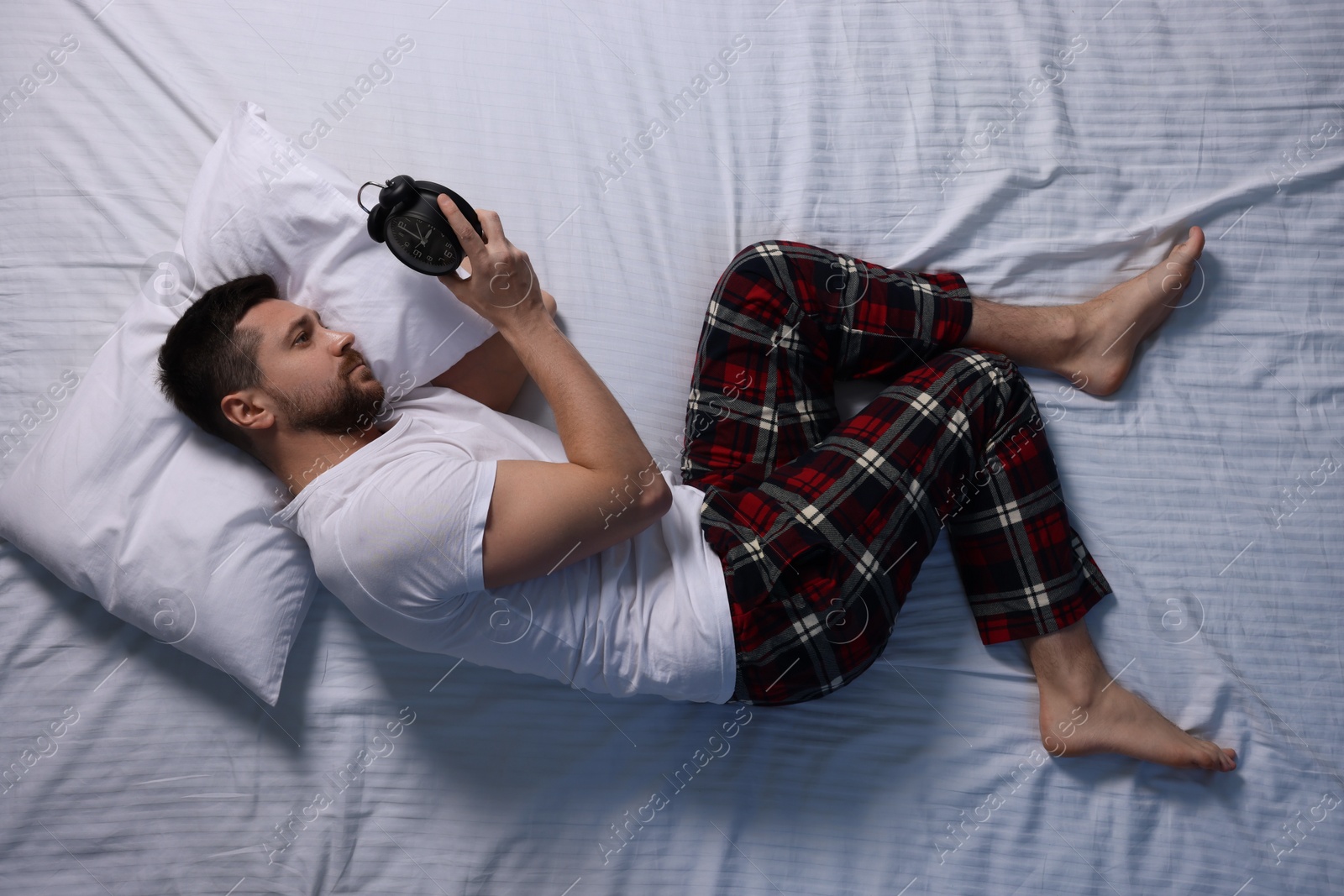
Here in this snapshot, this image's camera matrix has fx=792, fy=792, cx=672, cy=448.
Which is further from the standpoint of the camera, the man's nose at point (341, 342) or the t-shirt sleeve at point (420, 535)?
the man's nose at point (341, 342)

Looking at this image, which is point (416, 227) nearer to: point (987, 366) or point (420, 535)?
point (420, 535)

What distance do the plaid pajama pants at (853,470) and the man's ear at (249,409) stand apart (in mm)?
524

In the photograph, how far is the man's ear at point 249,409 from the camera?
3.03ft

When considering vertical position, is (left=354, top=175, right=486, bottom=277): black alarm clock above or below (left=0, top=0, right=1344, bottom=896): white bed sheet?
above

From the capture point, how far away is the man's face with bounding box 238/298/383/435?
926mm

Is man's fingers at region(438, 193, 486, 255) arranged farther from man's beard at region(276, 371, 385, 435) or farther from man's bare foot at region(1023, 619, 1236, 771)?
man's bare foot at region(1023, 619, 1236, 771)

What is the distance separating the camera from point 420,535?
0.80 metres

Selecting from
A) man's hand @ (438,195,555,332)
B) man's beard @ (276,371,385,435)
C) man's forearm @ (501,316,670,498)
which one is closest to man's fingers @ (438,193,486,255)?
man's hand @ (438,195,555,332)

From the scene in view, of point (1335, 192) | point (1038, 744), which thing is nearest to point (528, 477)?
point (1038, 744)

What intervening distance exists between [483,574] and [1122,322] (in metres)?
0.92

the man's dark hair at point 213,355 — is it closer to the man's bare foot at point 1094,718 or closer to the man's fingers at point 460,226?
the man's fingers at point 460,226

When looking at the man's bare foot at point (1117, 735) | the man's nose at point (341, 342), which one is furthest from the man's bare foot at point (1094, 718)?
the man's nose at point (341, 342)

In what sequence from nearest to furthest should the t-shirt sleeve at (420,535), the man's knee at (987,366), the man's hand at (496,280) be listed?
the t-shirt sleeve at (420,535), the man's hand at (496,280), the man's knee at (987,366)

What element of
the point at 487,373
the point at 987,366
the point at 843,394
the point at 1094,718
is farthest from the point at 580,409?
the point at 1094,718
